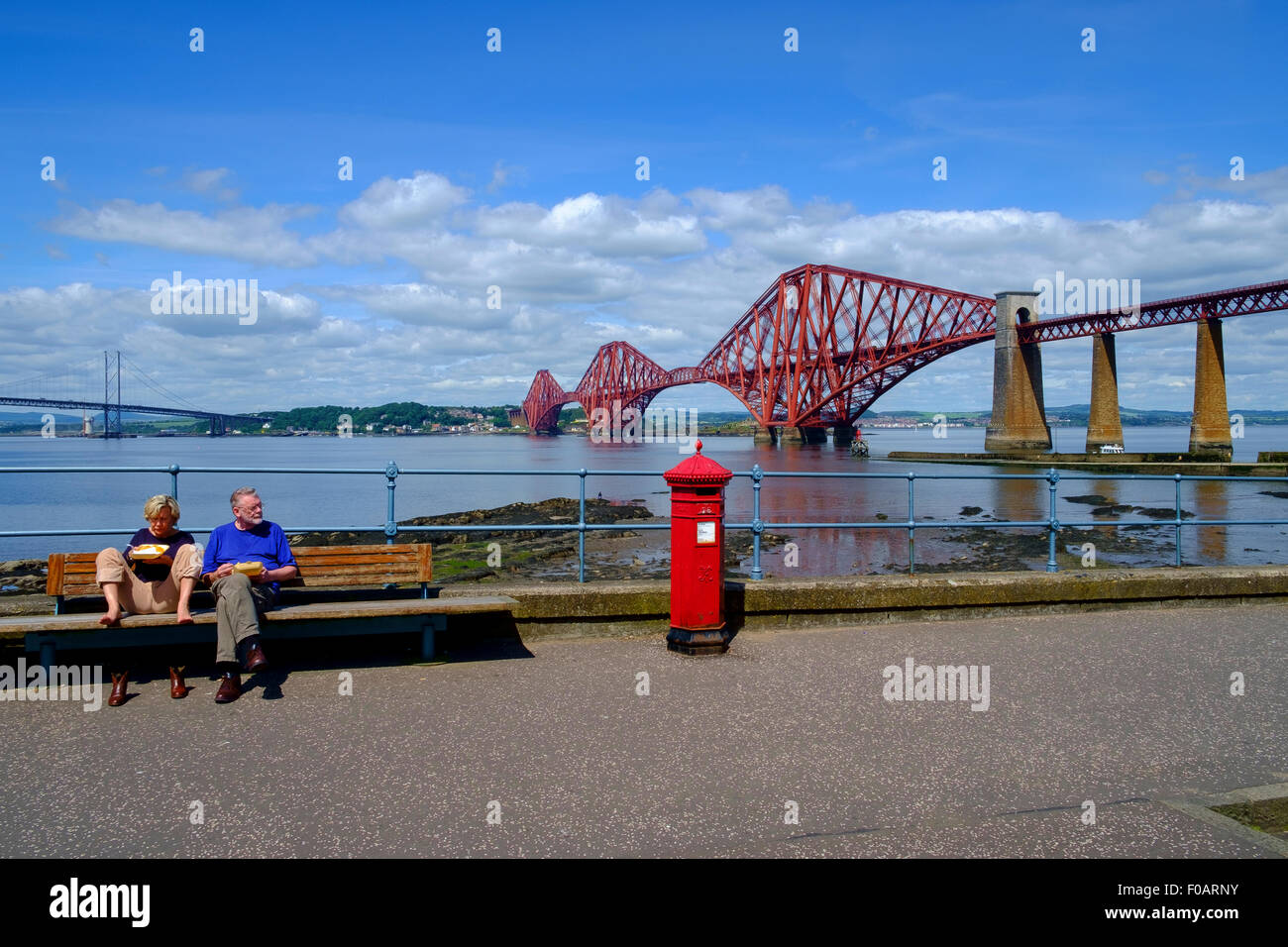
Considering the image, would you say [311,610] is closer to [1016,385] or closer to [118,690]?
[118,690]

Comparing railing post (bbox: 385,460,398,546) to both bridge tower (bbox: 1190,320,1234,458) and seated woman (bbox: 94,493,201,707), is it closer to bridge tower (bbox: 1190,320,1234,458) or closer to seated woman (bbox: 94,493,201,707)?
seated woman (bbox: 94,493,201,707)

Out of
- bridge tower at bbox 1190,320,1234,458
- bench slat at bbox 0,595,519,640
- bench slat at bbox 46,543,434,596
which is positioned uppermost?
bridge tower at bbox 1190,320,1234,458

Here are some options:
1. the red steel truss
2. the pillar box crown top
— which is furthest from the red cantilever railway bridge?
the pillar box crown top

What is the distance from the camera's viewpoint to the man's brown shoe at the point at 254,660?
15.3 ft

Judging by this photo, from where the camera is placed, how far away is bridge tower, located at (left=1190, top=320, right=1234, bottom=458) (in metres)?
49.2

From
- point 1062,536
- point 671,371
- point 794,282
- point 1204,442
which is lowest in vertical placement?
point 1062,536

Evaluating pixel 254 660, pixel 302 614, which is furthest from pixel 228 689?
pixel 302 614

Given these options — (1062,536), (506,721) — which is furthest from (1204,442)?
(506,721)

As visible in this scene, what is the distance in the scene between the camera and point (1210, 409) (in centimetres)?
4934

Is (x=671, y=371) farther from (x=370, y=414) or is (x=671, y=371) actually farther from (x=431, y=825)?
(x=431, y=825)

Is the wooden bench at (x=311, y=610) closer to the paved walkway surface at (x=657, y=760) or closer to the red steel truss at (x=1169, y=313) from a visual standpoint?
the paved walkway surface at (x=657, y=760)

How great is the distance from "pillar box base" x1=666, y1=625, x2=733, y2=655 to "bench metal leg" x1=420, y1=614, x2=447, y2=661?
1.42 meters
